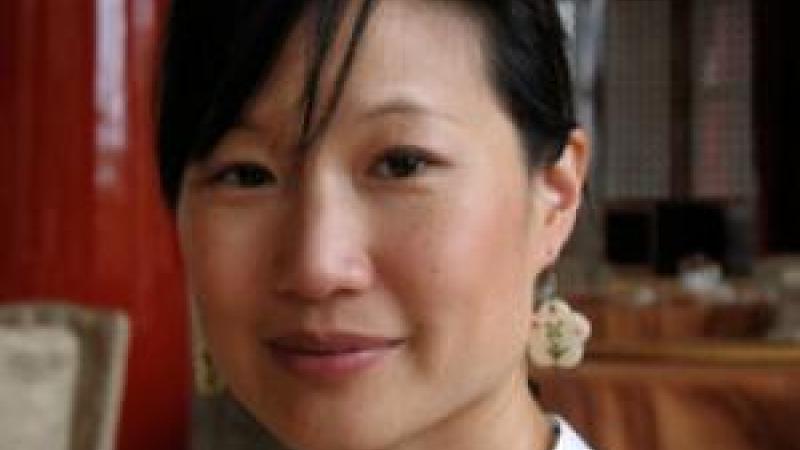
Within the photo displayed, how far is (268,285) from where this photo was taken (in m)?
0.70

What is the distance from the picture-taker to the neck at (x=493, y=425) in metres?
0.77

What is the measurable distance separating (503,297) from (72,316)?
0.40m

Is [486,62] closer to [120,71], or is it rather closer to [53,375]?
[53,375]

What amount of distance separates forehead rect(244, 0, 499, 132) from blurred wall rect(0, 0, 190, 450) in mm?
654

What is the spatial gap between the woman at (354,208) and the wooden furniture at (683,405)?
41cm

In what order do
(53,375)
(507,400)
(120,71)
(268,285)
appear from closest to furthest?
(268,285), (507,400), (53,375), (120,71)

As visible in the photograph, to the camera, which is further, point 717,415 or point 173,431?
point 173,431

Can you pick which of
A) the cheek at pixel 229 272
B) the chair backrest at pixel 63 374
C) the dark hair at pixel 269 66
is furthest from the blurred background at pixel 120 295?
the cheek at pixel 229 272

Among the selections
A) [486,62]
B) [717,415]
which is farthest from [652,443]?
[486,62]

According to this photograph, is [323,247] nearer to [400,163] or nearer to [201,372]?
[400,163]

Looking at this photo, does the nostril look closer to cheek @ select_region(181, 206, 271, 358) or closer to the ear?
cheek @ select_region(181, 206, 271, 358)

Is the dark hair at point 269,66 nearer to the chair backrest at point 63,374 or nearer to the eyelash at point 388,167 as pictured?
the eyelash at point 388,167

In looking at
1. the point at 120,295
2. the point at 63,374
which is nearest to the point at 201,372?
the point at 120,295

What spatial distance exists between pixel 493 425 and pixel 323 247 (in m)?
0.19
